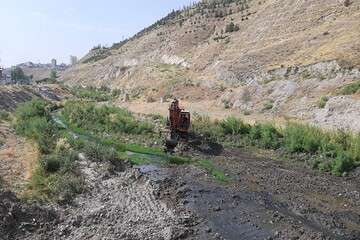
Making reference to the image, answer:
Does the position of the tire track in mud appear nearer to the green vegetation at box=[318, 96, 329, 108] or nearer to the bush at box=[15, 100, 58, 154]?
the bush at box=[15, 100, 58, 154]

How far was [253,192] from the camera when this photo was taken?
85.7 feet

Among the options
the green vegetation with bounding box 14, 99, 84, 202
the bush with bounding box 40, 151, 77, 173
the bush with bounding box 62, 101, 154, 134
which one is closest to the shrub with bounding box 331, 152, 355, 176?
the green vegetation with bounding box 14, 99, 84, 202

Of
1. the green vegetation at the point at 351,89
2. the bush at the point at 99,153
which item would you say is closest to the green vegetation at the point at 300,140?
the green vegetation at the point at 351,89

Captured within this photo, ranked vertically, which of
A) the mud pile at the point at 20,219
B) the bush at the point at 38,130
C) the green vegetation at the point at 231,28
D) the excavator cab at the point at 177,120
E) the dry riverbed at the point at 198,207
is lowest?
the dry riverbed at the point at 198,207

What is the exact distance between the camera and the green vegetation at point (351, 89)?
42000 mm

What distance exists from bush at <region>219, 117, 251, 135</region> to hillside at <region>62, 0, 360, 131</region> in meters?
5.85

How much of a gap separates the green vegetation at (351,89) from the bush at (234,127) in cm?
922

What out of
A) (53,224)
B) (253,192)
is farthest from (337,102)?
(53,224)

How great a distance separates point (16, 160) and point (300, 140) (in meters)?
17.9

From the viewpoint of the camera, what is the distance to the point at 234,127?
131 ft

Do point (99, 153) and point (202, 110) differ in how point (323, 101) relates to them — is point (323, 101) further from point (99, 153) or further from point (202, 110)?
point (99, 153)

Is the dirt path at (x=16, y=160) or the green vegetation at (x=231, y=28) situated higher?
the green vegetation at (x=231, y=28)

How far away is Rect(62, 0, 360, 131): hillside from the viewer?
47.2m

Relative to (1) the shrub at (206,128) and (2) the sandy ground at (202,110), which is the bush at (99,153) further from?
(2) the sandy ground at (202,110)
